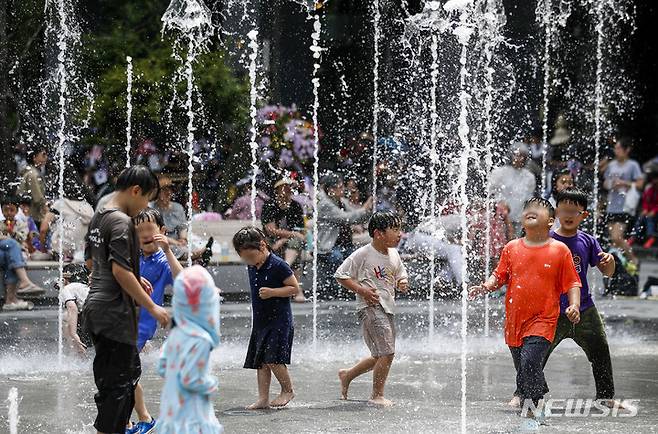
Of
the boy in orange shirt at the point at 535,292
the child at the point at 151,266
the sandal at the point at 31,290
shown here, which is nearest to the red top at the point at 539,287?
the boy in orange shirt at the point at 535,292

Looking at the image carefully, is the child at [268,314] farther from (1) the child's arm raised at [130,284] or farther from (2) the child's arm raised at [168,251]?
(1) the child's arm raised at [130,284]

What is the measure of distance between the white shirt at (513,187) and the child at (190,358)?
1128cm

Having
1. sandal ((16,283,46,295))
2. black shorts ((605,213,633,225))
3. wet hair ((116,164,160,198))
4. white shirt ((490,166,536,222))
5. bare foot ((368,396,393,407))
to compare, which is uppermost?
white shirt ((490,166,536,222))

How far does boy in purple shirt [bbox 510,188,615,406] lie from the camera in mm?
7641

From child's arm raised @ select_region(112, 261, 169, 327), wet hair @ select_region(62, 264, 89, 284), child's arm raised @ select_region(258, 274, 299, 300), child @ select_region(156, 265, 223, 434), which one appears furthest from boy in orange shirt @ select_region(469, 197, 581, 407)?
wet hair @ select_region(62, 264, 89, 284)

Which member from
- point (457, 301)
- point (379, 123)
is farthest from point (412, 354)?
point (379, 123)

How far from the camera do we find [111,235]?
5746mm

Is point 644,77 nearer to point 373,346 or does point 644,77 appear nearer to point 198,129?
point 198,129

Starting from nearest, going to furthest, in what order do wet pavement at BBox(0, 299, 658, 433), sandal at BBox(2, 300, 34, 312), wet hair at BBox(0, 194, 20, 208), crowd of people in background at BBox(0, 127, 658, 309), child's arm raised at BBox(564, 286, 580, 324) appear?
child's arm raised at BBox(564, 286, 580, 324)
wet pavement at BBox(0, 299, 658, 433)
sandal at BBox(2, 300, 34, 312)
crowd of people in background at BBox(0, 127, 658, 309)
wet hair at BBox(0, 194, 20, 208)

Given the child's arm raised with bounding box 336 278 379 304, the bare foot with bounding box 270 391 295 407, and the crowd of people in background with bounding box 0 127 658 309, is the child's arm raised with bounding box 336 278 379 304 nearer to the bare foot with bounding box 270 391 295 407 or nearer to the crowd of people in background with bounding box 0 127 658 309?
the bare foot with bounding box 270 391 295 407

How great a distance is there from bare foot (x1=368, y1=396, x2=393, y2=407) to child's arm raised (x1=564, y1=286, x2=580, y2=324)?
1253mm

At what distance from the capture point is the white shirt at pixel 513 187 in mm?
15914

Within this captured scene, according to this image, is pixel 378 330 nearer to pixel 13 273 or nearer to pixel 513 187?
pixel 13 273

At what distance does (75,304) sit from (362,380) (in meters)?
2.15
